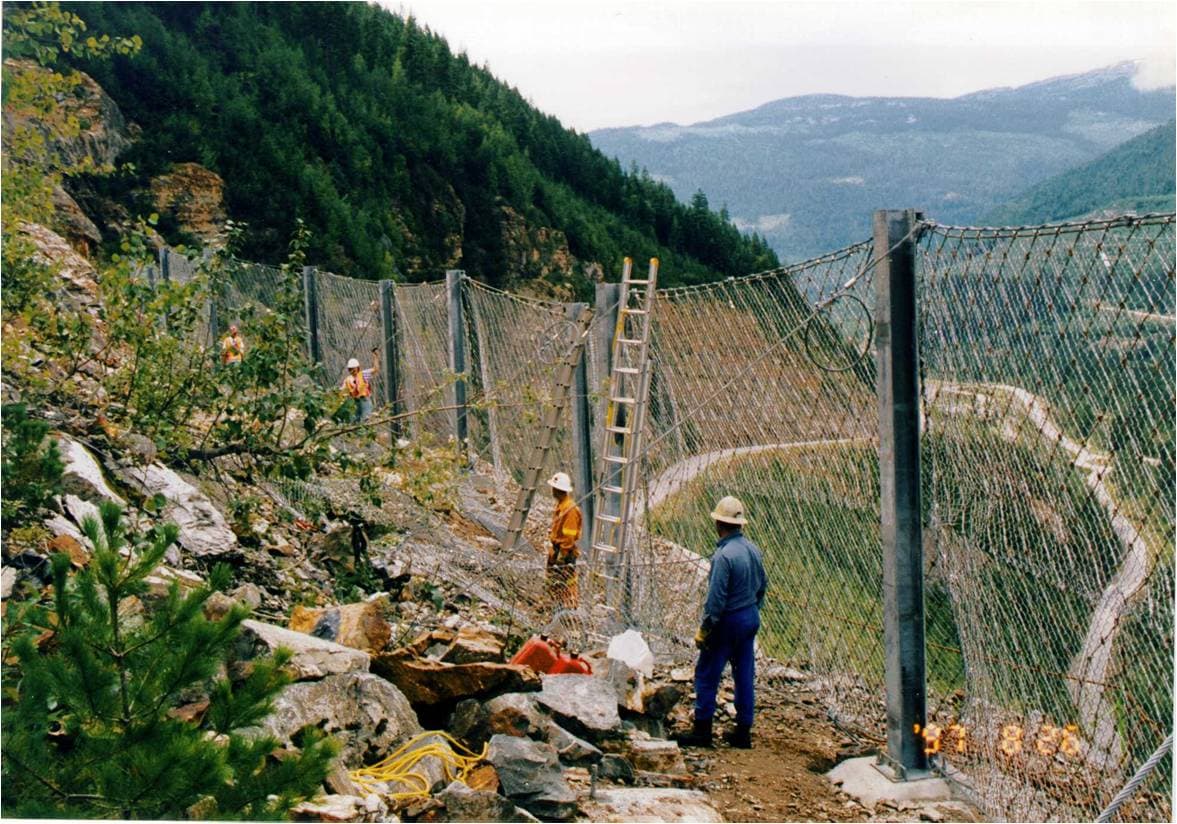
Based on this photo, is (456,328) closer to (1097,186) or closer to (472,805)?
(472,805)

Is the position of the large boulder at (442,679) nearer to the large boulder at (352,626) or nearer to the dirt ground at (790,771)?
the large boulder at (352,626)

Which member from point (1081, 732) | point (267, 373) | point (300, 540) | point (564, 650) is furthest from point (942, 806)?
point (300, 540)

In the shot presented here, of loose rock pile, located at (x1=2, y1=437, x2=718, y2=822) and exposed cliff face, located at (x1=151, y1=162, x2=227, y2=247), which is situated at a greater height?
exposed cliff face, located at (x1=151, y1=162, x2=227, y2=247)

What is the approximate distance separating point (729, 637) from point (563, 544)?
6.16ft

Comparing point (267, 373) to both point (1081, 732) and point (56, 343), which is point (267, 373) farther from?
point (1081, 732)

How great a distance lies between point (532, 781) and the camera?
3748 millimetres

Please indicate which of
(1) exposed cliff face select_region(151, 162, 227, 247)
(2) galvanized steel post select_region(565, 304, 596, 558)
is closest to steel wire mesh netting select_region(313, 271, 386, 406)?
(2) galvanized steel post select_region(565, 304, 596, 558)

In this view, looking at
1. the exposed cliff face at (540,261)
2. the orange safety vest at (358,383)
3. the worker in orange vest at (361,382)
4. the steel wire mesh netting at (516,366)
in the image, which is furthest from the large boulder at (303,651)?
the exposed cliff face at (540,261)

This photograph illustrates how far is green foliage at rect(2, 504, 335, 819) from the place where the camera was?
262cm

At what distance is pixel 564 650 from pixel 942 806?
2.24m

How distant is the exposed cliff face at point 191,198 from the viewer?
2762 centimetres

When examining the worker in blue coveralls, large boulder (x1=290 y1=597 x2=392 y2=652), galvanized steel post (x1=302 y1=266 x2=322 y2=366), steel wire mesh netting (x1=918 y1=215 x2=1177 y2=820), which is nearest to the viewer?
steel wire mesh netting (x1=918 y1=215 x2=1177 y2=820)

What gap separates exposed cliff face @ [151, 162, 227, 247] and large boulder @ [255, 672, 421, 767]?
25.1 m

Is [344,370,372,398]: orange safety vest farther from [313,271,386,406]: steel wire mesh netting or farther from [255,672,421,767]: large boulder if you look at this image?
[255,672,421,767]: large boulder
